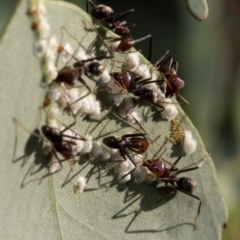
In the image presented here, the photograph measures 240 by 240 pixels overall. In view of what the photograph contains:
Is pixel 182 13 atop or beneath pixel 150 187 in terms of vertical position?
atop

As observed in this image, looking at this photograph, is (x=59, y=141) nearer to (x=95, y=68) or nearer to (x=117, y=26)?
(x=95, y=68)

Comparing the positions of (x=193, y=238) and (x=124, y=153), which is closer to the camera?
(x=124, y=153)

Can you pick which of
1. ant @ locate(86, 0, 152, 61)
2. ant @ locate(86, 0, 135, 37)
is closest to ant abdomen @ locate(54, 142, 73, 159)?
ant @ locate(86, 0, 152, 61)

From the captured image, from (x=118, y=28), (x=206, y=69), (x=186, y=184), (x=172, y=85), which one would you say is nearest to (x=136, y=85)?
(x=172, y=85)

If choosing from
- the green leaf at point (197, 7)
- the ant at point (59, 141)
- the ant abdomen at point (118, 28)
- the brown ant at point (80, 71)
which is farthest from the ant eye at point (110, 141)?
the green leaf at point (197, 7)

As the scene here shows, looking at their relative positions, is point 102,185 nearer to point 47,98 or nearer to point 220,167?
point 47,98

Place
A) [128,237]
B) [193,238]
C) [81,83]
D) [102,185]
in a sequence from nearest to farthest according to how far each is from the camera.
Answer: [81,83]
[102,185]
[128,237]
[193,238]

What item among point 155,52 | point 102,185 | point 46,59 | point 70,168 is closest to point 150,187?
point 102,185

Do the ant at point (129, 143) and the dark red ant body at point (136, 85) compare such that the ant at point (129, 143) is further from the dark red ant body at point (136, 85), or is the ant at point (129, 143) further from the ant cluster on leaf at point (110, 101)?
the dark red ant body at point (136, 85)
